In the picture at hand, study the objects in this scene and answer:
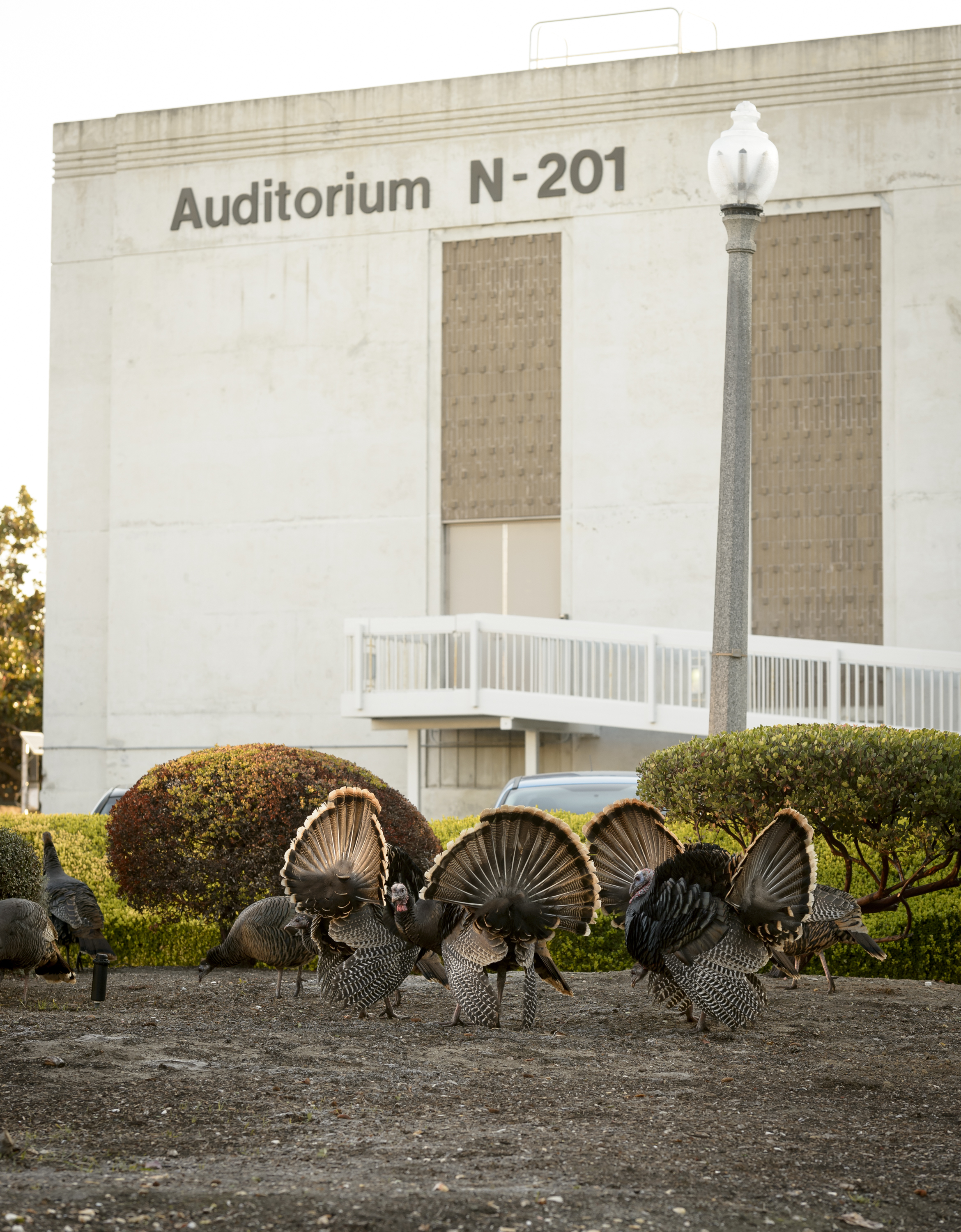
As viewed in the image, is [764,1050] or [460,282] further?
[460,282]

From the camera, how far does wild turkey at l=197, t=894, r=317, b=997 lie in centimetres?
826

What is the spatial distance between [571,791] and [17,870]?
663 cm

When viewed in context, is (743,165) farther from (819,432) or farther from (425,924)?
(819,432)

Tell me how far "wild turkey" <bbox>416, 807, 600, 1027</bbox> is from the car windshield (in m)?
6.12

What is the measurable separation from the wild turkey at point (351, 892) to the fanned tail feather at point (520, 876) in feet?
1.31

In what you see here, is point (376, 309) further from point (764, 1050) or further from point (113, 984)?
point (764, 1050)

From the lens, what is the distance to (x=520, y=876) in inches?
289

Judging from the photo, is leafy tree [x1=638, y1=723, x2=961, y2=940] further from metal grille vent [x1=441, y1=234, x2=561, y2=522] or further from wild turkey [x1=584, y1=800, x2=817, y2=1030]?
metal grille vent [x1=441, y1=234, x2=561, y2=522]

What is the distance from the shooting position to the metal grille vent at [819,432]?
23203 mm

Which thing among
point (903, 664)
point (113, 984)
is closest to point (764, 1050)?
point (113, 984)

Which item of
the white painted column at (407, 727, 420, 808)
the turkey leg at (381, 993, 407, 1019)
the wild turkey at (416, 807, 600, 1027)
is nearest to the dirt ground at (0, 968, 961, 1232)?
the turkey leg at (381, 993, 407, 1019)

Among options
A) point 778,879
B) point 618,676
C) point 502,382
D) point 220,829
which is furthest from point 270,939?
point 502,382

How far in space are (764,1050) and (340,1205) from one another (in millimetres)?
3403

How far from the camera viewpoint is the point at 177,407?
2638cm
